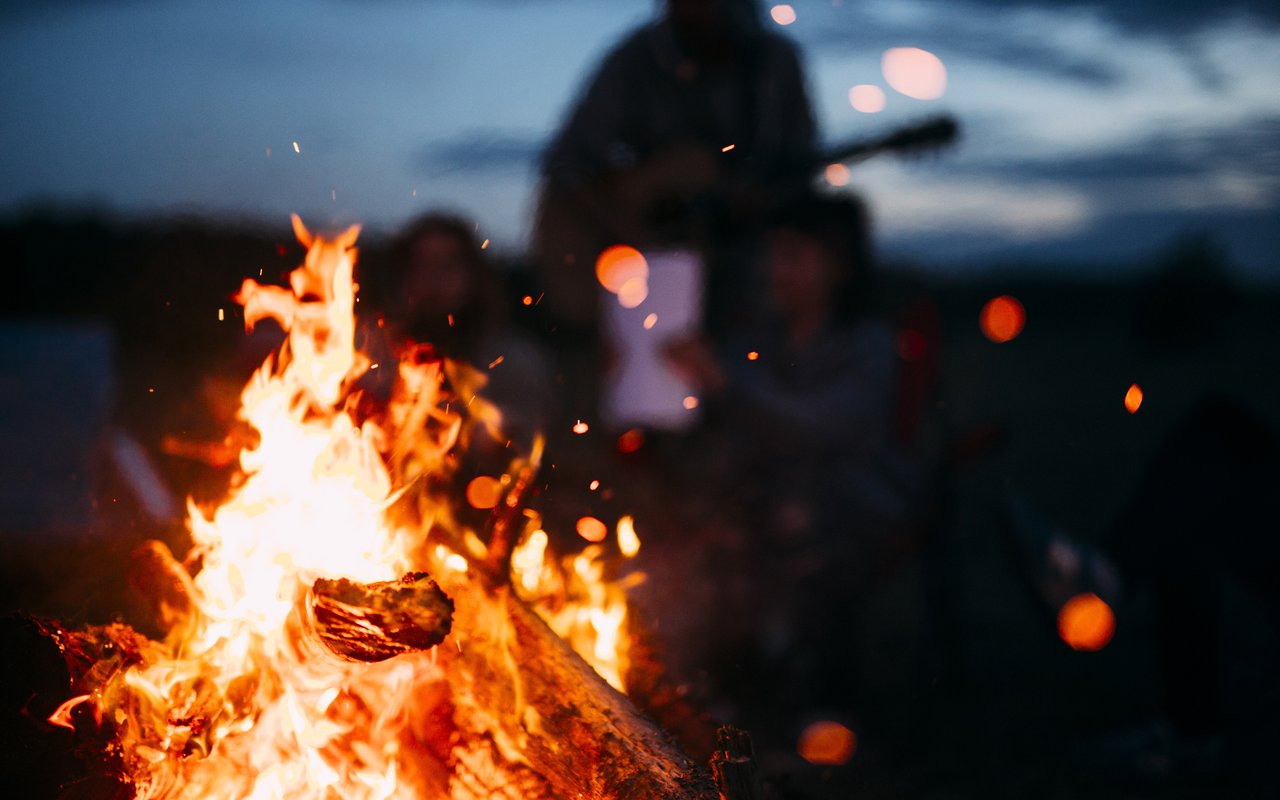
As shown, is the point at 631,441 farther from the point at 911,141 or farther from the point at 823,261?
the point at 911,141

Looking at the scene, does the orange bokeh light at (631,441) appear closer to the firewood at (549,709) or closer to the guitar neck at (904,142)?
the guitar neck at (904,142)

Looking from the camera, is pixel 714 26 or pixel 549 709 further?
pixel 714 26

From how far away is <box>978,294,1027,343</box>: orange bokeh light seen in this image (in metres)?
25.9

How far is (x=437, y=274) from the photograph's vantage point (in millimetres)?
4445

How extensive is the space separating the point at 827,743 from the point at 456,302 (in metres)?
2.48

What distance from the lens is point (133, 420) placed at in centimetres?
504

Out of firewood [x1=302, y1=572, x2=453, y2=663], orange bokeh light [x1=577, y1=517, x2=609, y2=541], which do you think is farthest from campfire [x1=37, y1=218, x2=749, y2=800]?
orange bokeh light [x1=577, y1=517, x2=609, y2=541]

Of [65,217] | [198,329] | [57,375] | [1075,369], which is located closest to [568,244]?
[198,329]

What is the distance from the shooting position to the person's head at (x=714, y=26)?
5.46 m

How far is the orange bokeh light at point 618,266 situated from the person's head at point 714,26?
4.10ft

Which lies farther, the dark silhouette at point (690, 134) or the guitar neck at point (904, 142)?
the dark silhouette at point (690, 134)

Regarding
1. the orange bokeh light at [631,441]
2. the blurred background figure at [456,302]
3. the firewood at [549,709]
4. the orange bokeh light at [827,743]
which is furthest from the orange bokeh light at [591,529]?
the firewood at [549,709]

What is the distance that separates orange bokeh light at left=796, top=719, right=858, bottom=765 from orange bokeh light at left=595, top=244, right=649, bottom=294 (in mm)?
2862

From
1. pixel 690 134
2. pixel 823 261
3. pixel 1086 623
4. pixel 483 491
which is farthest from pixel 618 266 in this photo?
pixel 1086 623
